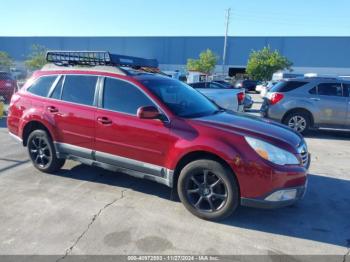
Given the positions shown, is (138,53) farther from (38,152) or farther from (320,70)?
(38,152)

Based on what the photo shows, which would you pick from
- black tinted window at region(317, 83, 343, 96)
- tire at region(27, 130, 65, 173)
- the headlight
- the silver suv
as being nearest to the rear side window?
the silver suv

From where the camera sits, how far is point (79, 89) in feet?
16.9

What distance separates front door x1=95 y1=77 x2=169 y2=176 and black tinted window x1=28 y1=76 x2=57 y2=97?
1.20 meters

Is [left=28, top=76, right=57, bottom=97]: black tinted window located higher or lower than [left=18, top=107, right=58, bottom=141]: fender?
higher

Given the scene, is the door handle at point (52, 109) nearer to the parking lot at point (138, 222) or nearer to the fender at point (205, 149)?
the parking lot at point (138, 222)

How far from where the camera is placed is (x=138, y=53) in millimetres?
65000

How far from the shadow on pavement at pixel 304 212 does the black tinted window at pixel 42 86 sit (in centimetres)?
137

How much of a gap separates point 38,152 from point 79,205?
1.68m

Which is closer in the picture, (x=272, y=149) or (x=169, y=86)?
(x=272, y=149)

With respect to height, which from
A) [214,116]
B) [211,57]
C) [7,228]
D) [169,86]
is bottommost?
[7,228]

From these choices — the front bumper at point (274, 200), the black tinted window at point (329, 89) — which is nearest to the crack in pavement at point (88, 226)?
the front bumper at point (274, 200)

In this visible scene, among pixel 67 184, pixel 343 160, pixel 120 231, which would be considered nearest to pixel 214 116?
pixel 120 231

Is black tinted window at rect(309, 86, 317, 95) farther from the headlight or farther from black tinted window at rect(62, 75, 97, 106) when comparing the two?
black tinted window at rect(62, 75, 97, 106)

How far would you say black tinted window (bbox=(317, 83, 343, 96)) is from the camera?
385 inches
